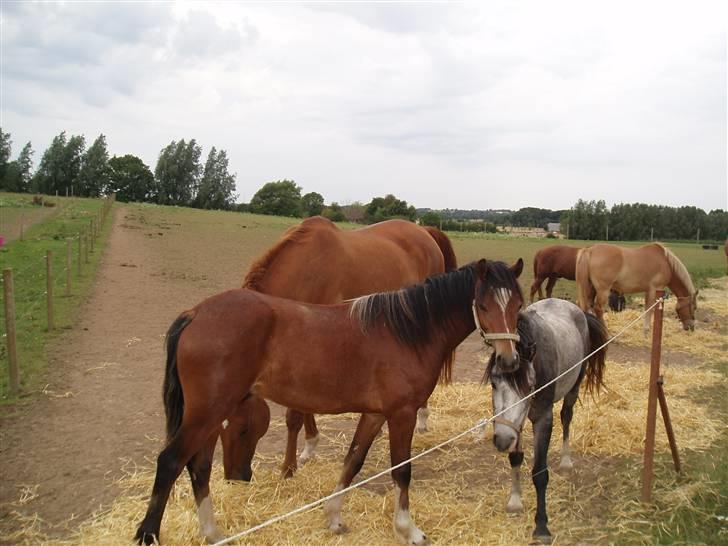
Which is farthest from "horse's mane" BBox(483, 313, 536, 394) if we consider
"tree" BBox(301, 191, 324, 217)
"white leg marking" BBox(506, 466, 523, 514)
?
"tree" BBox(301, 191, 324, 217)

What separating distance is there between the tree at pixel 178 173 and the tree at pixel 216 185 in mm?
1315

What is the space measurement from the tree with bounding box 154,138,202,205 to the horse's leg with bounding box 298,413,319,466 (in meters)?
75.8

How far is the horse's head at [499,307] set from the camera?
10.7ft

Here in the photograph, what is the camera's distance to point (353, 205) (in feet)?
241

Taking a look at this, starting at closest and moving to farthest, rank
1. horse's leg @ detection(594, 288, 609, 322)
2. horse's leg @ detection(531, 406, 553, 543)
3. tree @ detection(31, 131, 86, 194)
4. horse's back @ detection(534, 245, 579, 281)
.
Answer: horse's leg @ detection(531, 406, 553, 543) < horse's leg @ detection(594, 288, 609, 322) < horse's back @ detection(534, 245, 579, 281) < tree @ detection(31, 131, 86, 194)

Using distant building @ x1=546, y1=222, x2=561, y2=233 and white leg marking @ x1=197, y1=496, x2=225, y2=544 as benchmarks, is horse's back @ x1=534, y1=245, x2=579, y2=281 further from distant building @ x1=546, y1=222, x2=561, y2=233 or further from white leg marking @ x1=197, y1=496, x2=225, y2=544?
distant building @ x1=546, y1=222, x2=561, y2=233

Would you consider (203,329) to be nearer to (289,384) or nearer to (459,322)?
(289,384)

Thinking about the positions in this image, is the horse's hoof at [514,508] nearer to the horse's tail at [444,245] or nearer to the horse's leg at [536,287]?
the horse's tail at [444,245]

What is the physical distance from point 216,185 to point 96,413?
7618cm

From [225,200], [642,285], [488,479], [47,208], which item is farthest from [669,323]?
[225,200]

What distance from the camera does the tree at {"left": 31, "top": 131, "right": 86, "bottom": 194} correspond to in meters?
68.4

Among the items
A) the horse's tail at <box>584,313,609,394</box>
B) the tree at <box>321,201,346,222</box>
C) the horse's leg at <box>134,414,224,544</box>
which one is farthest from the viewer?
the tree at <box>321,201,346,222</box>

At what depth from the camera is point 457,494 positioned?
420 centimetres

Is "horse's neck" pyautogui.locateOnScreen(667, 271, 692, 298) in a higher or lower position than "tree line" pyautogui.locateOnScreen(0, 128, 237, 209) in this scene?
lower
